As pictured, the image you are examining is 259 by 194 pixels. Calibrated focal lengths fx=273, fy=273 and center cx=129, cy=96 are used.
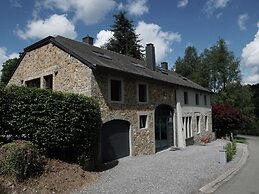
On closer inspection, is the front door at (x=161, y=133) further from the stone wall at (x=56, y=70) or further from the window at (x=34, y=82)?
the window at (x=34, y=82)

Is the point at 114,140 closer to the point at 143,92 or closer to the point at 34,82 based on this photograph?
the point at 143,92

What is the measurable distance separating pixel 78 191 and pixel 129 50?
36.0 meters

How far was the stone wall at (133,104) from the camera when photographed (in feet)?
47.4

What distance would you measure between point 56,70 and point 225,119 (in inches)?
910

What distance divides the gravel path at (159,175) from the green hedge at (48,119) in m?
1.96

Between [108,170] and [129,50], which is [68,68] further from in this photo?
[129,50]

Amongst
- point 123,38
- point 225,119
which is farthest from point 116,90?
point 123,38

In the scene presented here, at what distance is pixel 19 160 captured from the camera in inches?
350

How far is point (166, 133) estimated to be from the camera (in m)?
20.9

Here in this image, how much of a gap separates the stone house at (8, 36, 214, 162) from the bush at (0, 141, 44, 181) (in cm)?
504

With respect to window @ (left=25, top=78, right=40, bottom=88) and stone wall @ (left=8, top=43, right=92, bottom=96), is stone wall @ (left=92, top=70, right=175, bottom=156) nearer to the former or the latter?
stone wall @ (left=8, top=43, right=92, bottom=96)

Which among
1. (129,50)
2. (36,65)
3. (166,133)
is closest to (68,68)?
(36,65)

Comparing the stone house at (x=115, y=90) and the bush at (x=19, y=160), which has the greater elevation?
the stone house at (x=115, y=90)

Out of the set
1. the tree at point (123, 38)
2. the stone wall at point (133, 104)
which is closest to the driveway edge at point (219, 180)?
the stone wall at point (133, 104)
